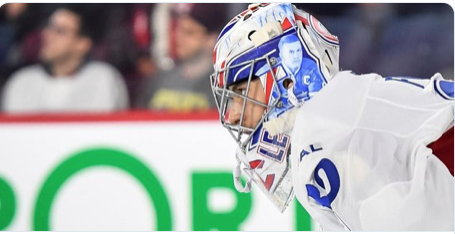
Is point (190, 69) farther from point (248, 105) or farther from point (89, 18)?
point (248, 105)

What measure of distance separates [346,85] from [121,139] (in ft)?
7.88

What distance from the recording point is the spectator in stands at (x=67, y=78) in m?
4.16

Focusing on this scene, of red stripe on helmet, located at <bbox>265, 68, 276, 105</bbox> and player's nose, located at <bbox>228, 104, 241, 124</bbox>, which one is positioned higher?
red stripe on helmet, located at <bbox>265, 68, 276, 105</bbox>

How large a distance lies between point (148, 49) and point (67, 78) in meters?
0.43

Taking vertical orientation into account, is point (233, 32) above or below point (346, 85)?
above

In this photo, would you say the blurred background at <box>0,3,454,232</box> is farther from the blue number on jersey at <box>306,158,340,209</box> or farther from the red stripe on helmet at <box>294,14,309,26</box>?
the blue number on jersey at <box>306,158,340,209</box>

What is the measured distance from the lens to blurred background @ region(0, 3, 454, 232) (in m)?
4.01

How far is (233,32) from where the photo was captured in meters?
2.17

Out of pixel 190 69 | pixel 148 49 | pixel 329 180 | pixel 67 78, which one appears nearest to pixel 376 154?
pixel 329 180

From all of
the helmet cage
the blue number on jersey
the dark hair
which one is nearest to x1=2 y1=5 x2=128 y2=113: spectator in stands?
the dark hair

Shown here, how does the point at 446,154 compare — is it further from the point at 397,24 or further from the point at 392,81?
the point at 397,24

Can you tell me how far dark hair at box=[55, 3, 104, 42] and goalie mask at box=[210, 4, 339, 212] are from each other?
210 cm

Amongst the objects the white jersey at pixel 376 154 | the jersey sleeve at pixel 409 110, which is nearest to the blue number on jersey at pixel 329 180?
the white jersey at pixel 376 154

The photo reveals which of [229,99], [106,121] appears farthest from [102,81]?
[229,99]
